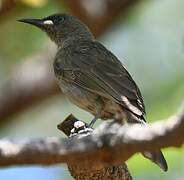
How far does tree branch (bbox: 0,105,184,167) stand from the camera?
6.90 feet

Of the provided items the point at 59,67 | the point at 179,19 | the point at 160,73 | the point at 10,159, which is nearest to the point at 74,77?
the point at 59,67

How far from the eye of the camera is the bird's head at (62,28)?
6629 mm

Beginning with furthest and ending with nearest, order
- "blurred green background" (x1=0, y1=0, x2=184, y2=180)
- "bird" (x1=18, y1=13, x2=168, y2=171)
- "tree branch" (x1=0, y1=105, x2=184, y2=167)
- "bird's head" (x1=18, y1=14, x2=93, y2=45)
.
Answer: "blurred green background" (x1=0, y1=0, x2=184, y2=180)
"bird's head" (x1=18, y1=14, x2=93, y2=45)
"bird" (x1=18, y1=13, x2=168, y2=171)
"tree branch" (x1=0, y1=105, x2=184, y2=167)

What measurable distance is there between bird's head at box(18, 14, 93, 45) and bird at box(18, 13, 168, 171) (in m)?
0.24

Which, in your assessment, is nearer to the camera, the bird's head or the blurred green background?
the bird's head

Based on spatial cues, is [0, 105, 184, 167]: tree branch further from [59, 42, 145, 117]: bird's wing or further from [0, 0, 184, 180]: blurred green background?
[0, 0, 184, 180]: blurred green background

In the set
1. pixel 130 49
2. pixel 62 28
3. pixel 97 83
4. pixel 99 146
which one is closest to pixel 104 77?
pixel 97 83

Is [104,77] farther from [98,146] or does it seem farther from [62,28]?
[98,146]

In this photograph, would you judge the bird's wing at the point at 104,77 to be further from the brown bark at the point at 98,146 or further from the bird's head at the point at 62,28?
the brown bark at the point at 98,146

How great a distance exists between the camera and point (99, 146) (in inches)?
87.0

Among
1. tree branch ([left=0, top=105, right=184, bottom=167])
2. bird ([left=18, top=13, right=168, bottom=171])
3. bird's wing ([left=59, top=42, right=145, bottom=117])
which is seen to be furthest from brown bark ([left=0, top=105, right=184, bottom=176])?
bird's wing ([left=59, top=42, right=145, bottom=117])

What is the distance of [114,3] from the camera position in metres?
7.91

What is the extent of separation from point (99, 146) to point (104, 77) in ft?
8.91

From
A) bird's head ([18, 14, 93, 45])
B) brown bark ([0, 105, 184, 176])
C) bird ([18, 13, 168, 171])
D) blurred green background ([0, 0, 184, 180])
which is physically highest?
brown bark ([0, 105, 184, 176])
